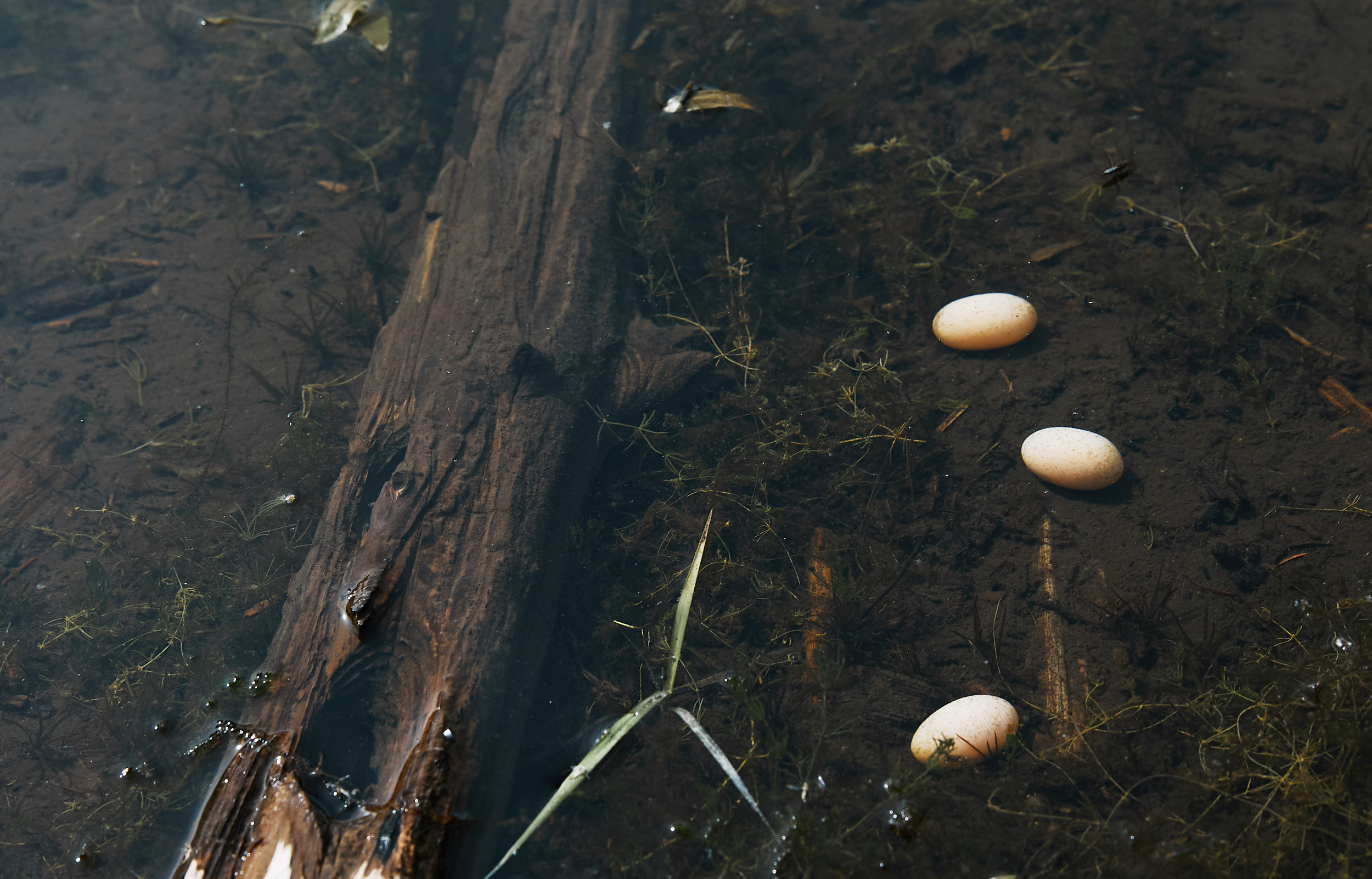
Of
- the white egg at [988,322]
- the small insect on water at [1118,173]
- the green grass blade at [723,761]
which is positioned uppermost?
the small insect on water at [1118,173]

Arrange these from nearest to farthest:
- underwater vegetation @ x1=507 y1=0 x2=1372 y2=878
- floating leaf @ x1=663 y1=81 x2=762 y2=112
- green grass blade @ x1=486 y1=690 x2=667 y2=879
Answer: green grass blade @ x1=486 y1=690 x2=667 y2=879, underwater vegetation @ x1=507 y1=0 x2=1372 y2=878, floating leaf @ x1=663 y1=81 x2=762 y2=112

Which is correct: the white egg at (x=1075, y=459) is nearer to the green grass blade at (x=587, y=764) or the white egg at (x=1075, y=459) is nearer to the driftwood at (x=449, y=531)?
the driftwood at (x=449, y=531)

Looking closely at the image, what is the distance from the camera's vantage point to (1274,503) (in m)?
3.10

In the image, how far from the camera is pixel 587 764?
96.4 inches

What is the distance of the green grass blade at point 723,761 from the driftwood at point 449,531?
0.62 m

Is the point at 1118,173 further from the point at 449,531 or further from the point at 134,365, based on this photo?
the point at 134,365

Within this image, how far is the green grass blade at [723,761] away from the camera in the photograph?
2447mm

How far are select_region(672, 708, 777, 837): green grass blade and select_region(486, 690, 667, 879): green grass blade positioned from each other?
5.0 inches

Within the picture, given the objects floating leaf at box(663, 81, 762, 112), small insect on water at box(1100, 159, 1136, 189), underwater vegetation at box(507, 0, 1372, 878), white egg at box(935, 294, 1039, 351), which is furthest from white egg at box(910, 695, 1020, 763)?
floating leaf at box(663, 81, 762, 112)

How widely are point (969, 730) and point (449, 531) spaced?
2068 millimetres

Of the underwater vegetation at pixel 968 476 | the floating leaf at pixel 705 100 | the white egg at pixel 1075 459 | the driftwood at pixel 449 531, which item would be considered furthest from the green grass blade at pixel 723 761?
the floating leaf at pixel 705 100

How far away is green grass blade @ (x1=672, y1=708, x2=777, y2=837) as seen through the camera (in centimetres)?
245

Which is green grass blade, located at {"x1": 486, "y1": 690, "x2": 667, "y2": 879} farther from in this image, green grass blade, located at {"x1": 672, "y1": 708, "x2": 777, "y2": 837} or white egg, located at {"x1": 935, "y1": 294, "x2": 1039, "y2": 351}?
white egg, located at {"x1": 935, "y1": 294, "x2": 1039, "y2": 351}

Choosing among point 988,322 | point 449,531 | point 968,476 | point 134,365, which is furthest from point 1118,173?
point 134,365
